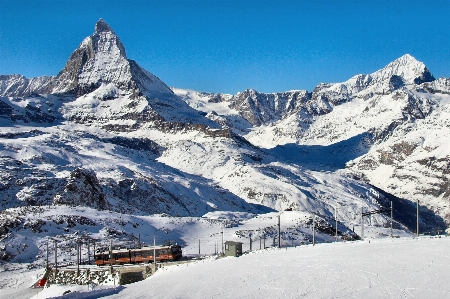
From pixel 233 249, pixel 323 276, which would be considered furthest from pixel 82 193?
pixel 323 276

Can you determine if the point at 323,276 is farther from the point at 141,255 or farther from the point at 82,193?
the point at 82,193

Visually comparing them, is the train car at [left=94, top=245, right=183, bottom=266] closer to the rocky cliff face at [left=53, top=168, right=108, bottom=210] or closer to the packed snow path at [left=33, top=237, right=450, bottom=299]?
the packed snow path at [left=33, top=237, right=450, bottom=299]

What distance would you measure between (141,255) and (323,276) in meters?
41.8

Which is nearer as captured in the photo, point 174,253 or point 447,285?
point 447,285

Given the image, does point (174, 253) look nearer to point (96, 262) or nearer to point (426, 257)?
point (96, 262)

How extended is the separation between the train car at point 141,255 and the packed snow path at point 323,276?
1651 cm

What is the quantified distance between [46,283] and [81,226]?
39.4 m

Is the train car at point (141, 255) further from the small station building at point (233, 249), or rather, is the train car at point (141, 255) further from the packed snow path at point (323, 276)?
the packed snow path at point (323, 276)

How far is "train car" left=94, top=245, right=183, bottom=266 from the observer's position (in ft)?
286

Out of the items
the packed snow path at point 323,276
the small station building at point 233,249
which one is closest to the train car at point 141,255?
the small station building at point 233,249

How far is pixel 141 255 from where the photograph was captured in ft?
290

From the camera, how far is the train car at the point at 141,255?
87.1 m

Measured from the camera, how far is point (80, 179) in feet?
532

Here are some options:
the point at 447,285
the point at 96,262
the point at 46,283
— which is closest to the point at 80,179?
the point at 96,262
